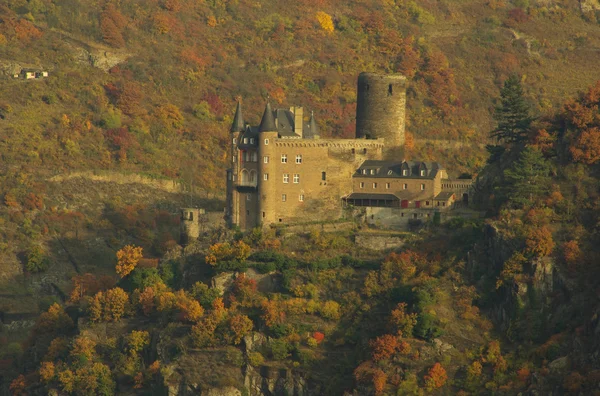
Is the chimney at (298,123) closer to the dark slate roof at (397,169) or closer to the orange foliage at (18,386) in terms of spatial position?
the dark slate roof at (397,169)

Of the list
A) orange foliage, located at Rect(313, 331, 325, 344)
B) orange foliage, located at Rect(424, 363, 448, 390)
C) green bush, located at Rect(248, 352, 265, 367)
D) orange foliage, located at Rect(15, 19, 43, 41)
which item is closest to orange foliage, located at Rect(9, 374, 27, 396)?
green bush, located at Rect(248, 352, 265, 367)

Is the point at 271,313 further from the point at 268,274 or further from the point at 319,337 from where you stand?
the point at 268,274

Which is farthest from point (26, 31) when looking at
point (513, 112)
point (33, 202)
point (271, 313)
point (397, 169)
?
point (271, 313)

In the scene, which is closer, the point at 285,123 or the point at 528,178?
the point at 528,178

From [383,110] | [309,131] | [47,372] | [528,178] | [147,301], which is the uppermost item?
[383,110]

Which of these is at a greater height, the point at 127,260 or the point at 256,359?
the point at 127,260

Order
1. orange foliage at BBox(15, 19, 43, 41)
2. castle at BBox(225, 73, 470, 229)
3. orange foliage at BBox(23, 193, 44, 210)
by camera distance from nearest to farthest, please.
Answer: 1. castle at BBox(225, 73, 470, 229)
2. orange foliage at BBox(23, 193, 44, 210)
3. orange foliage at BBox(15, 19, 43, 41)

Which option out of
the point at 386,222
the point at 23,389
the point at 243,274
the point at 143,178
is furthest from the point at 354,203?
the point at 143,178

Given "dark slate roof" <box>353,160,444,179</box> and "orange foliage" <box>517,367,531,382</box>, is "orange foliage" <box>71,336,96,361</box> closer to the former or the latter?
"dark slate roof" <box>353,160,444,179</box>

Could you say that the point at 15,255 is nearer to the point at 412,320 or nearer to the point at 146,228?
the point at 146,228
